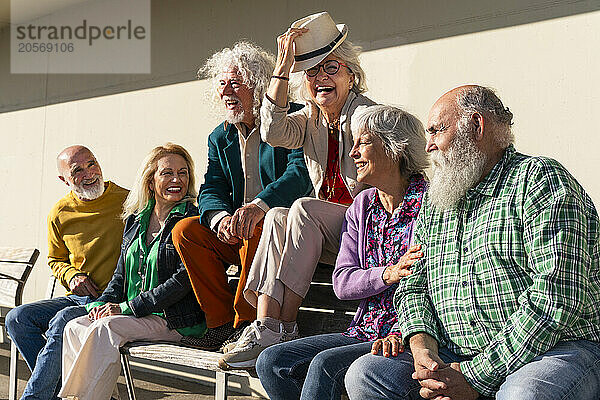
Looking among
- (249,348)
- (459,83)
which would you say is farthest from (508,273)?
(459,83)

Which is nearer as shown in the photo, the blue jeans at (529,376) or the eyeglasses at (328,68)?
the blue jeans at (529,376)

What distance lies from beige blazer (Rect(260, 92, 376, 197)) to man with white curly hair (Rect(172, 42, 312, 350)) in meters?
0.09

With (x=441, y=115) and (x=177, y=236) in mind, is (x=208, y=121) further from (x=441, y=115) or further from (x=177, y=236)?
(x=441, y=115)

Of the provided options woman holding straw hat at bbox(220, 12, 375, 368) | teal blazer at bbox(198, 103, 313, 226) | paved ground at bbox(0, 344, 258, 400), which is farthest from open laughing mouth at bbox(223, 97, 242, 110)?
paved ground at bbox(0, 344, 258, 400)

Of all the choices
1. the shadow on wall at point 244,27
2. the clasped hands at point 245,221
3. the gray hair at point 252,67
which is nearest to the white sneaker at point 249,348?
the clasped hands at point 245,221

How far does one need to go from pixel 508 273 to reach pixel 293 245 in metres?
0.94

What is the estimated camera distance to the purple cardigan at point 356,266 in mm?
2727

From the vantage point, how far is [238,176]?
371cm

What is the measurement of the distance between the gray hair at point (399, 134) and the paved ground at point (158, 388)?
279 cm

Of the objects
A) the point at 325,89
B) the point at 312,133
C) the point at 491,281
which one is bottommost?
the point at 491,281

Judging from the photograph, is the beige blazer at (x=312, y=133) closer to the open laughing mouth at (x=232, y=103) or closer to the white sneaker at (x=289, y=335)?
the open laughing mouth at (x=232, y=103)

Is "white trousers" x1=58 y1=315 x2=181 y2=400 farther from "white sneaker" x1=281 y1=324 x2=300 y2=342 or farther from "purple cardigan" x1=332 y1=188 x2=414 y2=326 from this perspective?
"purple cardigan" x1=332 y1=188 x2=414 y2=326

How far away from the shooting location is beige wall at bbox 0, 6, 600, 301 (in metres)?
3.57

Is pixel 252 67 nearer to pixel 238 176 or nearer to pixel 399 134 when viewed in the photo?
pixel 238 176
